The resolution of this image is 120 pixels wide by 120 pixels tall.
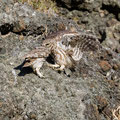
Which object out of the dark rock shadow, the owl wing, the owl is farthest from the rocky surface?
the owl wing

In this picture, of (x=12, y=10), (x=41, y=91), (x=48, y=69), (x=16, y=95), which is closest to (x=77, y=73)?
(x=48, y=69)

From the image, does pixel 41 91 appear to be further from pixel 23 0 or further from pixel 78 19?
pixel 78 19

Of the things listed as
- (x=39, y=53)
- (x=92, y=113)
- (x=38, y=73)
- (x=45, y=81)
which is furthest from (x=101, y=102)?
(x=39, y=53)

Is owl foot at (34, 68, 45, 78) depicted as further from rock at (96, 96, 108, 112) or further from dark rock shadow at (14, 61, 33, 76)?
rock at (96, 96, 108, 112)

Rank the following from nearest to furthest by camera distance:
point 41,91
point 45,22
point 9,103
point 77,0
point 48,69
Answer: point 9,103 → point 41,91 → point 48,69 → point 45,22 → point 77,0

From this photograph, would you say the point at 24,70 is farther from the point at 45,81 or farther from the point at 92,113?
the point at 92,113

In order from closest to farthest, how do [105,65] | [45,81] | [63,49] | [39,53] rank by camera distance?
[39,53] < [45,81] < [63,49] < [105,65]

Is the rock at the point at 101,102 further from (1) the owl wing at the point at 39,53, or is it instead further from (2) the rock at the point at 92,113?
(1) the owl wing at the point at 39,53
